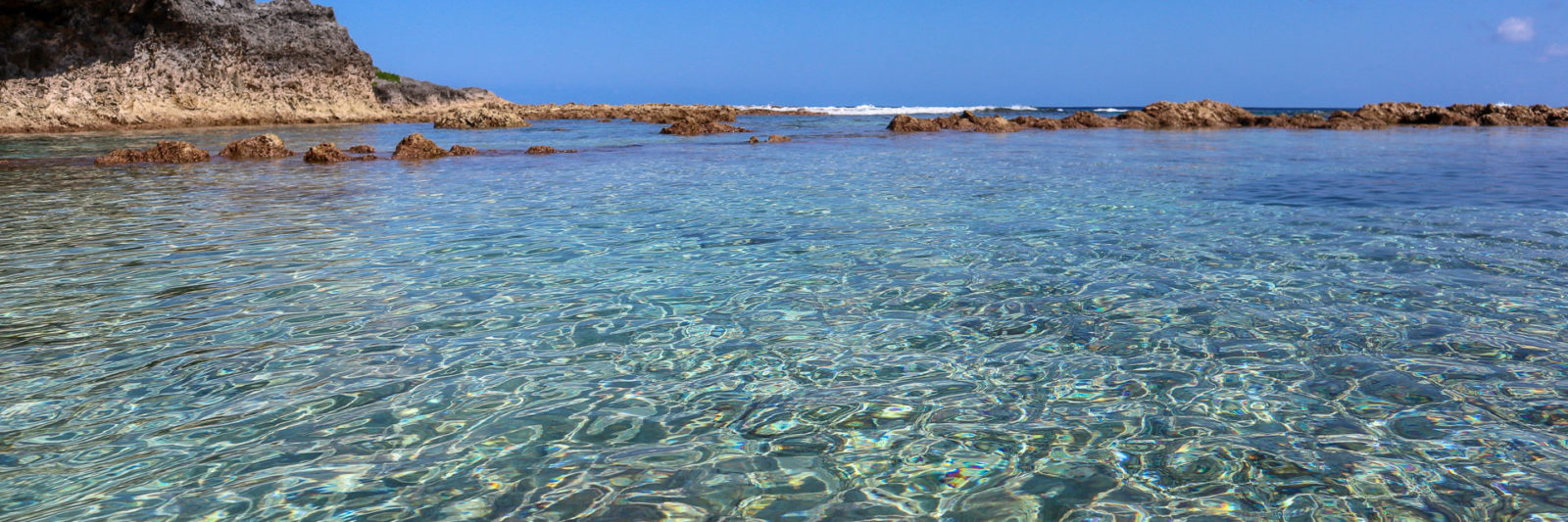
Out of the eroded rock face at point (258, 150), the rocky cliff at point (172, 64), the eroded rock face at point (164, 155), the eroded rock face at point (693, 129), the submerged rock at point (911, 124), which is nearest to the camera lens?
the eroded rock face at point (164, 155)

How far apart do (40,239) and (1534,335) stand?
11047 millimetres

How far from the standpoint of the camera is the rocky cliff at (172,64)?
2923cm

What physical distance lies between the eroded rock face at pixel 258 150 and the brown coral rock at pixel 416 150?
2.41 meters

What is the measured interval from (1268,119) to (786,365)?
36713 millimetres

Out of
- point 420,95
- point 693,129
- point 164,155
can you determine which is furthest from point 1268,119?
point 420,95

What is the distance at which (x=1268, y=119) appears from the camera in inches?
1372

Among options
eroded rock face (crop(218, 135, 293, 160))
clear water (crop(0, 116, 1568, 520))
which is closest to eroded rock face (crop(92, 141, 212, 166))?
eroded rock face (crop(218, 135, 293, 160))

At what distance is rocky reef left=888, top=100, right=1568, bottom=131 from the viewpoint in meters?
32.6

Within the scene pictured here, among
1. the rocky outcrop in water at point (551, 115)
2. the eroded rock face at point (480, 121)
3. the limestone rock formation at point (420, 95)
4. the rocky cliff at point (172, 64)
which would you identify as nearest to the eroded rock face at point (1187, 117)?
the rocky outcrop in water at point (551, 115)

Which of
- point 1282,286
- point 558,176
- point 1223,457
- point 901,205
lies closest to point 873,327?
point 1223,457

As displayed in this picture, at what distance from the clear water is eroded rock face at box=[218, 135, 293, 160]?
956 centimetres

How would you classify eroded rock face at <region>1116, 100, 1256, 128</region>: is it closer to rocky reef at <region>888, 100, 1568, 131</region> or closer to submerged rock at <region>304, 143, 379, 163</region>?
rocky reef at <region>888, 100, 1568, 131</region>

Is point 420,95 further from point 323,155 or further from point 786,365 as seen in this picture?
point 786,365

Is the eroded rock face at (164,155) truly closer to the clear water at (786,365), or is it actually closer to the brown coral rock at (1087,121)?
the clear water at (786,365)
